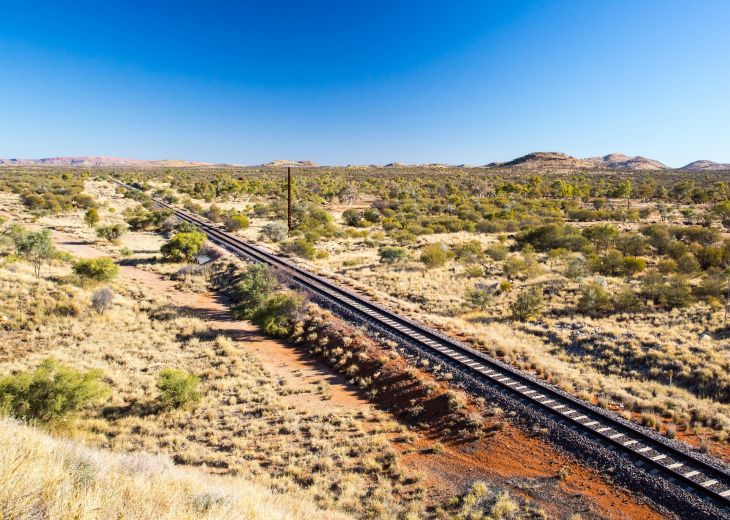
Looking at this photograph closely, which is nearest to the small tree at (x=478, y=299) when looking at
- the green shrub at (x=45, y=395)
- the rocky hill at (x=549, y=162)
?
the green shrub at (x=45, y=395)

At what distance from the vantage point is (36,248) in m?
23.7

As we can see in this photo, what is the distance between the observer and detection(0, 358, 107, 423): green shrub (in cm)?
1019

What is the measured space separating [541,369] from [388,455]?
6463mm

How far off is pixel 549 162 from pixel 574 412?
149768 mm

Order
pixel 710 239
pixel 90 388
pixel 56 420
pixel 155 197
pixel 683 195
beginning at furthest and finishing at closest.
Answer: pixel 155 197 < pixel 683 195 < pixel 710 239 < pixel 90 388 < pixel 56 420

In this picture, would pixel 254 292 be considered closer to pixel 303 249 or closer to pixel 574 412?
pixel 303 249

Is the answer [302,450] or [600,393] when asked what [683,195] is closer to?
[600,393]

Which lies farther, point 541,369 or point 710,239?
point 710,239

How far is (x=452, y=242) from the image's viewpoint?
3588 cm

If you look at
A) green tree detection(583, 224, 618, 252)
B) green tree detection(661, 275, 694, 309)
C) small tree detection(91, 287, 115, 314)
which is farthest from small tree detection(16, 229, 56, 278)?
green tree detection(583, 224, 618, 252)

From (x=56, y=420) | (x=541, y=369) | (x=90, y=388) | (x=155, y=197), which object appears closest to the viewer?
(x=56, y=420)

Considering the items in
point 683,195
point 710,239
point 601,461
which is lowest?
point 601,461

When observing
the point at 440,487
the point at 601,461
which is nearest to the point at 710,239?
the point at 601,461

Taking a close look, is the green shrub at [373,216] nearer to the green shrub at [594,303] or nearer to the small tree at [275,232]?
the small tree at [275,232]
